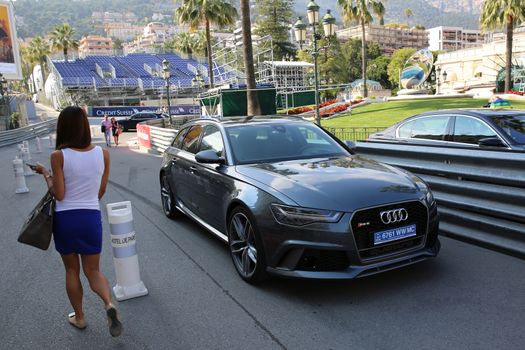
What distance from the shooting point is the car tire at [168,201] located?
711 centimetres

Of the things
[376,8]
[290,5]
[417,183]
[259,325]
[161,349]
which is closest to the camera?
[161,349]

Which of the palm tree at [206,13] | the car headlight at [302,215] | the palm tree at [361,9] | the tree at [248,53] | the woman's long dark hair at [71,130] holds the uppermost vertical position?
the palm tree at [361,9]

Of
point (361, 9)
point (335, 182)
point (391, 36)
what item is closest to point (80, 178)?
point (335, 182)

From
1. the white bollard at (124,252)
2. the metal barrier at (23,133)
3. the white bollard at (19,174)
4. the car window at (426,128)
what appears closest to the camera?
the white bollard at (124,252)

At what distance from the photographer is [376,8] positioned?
154 feet

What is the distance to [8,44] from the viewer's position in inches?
1620

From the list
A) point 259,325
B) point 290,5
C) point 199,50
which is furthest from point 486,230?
point 290,5

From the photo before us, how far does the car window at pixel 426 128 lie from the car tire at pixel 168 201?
3.95 meters

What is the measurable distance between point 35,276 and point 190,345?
2534mm

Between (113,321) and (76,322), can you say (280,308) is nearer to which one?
(113,321)

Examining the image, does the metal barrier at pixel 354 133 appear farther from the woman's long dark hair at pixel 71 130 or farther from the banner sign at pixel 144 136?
the woman's long dark hair at pixel 71 130

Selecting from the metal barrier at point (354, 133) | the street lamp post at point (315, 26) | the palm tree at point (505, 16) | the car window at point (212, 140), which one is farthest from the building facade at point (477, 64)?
the car window at point (212, 140)

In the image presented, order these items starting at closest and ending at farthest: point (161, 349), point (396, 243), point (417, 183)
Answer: point (161, 349) → point (396, 243) → point (417, 183)

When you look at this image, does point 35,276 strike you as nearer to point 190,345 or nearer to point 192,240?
point 192,240
